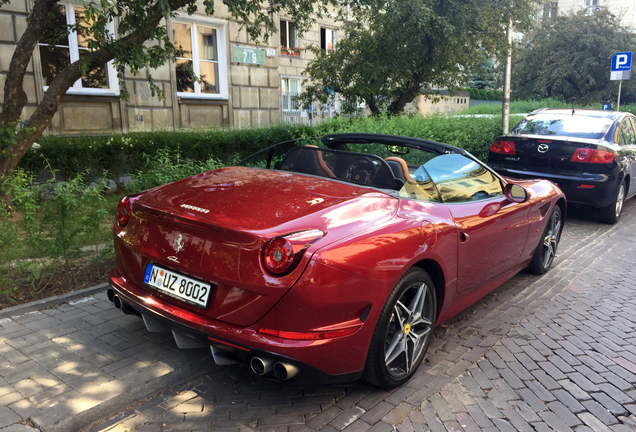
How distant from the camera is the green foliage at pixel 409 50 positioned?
1185 cm

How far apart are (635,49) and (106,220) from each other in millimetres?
32026

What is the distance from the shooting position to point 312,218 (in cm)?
283

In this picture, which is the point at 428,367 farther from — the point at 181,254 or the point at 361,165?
the point at 181,254

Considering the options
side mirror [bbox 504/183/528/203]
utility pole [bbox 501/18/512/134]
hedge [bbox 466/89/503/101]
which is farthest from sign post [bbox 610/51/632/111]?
hedge [bbox 466/89/503/101]

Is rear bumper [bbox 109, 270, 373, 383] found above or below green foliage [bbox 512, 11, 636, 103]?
below

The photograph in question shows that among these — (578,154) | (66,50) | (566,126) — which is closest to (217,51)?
(66,50)

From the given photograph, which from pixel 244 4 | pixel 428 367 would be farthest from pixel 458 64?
pixel 428 367

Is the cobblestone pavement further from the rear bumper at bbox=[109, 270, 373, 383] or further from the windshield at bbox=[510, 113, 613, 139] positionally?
the windshield at bbox=[510, 113, 613, 139]

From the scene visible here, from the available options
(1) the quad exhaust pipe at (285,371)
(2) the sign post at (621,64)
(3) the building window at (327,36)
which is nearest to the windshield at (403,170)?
(1) the quad exhaust pipe at (285,371)

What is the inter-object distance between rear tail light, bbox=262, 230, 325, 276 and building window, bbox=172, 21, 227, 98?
513 inches

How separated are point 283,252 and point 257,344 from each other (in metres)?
0.49

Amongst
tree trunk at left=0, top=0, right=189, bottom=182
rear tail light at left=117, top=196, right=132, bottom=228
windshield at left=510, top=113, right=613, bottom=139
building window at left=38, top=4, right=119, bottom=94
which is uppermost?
building window at left=38, top=4, right=119, bottom=94

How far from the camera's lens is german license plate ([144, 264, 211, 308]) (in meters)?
2.79

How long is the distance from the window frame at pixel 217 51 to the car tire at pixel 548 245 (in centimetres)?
1154
